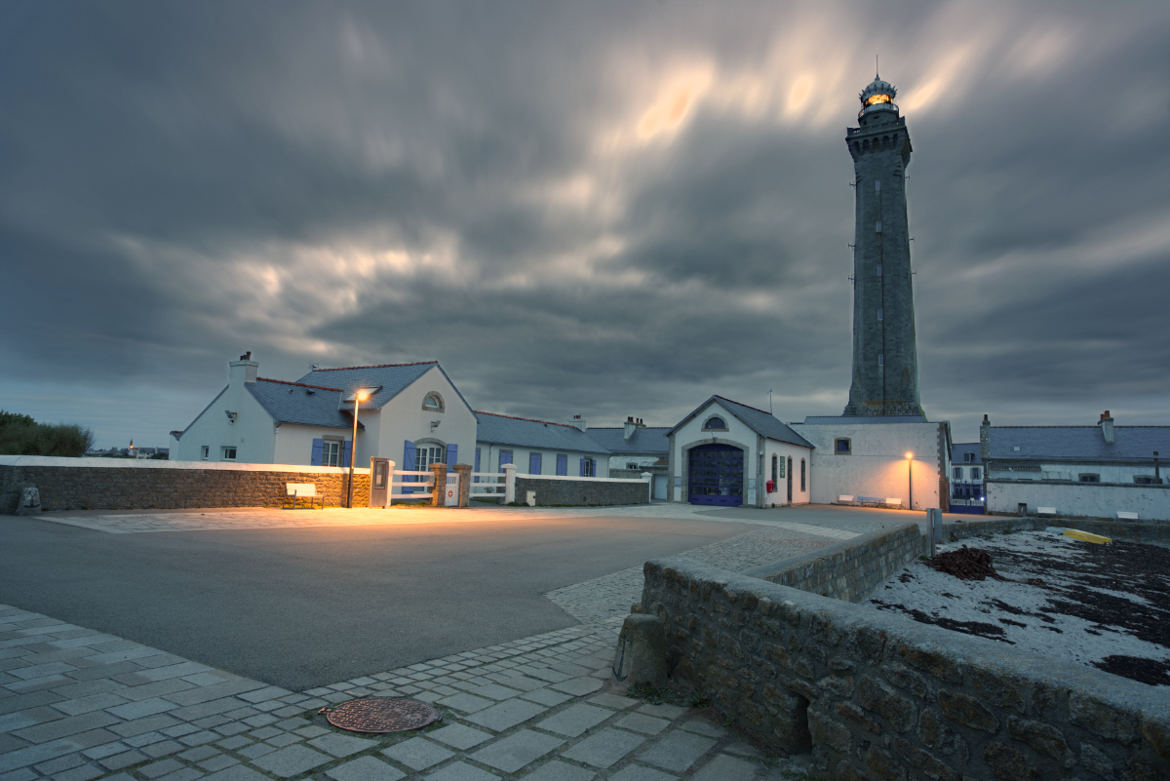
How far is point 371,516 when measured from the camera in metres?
17.1

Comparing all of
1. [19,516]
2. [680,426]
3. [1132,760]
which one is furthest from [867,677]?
[680,426]

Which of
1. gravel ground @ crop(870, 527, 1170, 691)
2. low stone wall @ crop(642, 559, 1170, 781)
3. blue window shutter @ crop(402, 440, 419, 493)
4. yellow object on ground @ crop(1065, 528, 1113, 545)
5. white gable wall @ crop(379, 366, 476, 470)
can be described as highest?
white gable wall @ crop(379, 366, 476, 470)

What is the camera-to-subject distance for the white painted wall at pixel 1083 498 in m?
29.0

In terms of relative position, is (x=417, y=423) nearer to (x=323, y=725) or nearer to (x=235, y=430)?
(x=235, y=430)

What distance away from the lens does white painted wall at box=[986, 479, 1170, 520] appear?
2900cm

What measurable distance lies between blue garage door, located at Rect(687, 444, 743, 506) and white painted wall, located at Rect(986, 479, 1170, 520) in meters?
13.6

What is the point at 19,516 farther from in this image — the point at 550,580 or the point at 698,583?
the point at 698,583

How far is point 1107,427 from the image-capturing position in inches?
1704

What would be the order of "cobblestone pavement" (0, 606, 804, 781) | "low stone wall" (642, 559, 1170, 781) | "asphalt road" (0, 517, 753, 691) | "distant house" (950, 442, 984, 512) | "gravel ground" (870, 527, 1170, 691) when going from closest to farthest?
"low stone wall" (642, 559, 1170, 781)
"cobblestone pavement" (0, 606, 804, 781)
"asphalt road" (0, 517, 753, 691)
"gravel ground" (870, 527, 1170, 691)
"distant house" (950, 442, 984, 512)

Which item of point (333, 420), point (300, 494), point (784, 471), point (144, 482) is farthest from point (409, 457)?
point (784, 471)

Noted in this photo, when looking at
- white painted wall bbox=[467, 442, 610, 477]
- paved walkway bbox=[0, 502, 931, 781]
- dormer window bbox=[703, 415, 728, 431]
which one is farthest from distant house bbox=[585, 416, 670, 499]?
paved walkway bbox=[0, 502, 931, 781]

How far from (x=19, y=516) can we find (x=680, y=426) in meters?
26.8

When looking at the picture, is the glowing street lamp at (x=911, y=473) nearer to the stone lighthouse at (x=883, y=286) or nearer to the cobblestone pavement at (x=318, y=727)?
the stone lighthouse at (x=883, y=286)

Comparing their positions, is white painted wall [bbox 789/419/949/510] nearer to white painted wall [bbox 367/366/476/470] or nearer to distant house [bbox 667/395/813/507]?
distant house [bbox 667/395/813/507]
